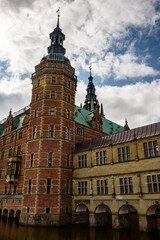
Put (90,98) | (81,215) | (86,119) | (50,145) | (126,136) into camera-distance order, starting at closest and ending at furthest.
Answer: (126,136) < (81,215) < (50,145) < (86,119) < (90,98)

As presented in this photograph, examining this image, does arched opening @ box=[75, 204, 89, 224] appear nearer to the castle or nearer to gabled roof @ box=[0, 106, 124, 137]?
the castle

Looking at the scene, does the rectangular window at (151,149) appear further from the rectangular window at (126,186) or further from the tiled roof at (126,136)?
the rectangular window at (126,186)

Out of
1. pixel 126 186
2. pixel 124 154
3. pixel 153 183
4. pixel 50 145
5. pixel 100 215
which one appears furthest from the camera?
pixel 50 145

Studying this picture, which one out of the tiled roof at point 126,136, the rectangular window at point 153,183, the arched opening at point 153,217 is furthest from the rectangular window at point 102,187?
the rectangular window at point 153,183

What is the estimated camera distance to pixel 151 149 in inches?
1069

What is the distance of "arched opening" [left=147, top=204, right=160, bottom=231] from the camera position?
25.6 meters

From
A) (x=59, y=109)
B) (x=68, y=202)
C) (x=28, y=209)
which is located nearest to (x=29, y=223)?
(x=28, y=209)

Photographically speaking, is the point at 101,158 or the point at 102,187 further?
the point at 101,158

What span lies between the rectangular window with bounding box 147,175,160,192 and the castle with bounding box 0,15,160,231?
0.06 m

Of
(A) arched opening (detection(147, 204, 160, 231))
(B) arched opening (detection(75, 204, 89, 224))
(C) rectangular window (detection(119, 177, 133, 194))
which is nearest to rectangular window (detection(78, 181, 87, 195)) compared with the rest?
(B) arched opening (detection(75, 204, 89, 224))

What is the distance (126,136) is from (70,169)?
38.7 ft

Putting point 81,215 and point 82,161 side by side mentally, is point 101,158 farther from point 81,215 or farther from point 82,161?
point 81,215

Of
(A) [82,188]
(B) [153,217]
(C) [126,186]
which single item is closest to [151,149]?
(C) [126,186]

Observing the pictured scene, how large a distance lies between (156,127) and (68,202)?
1858cm
